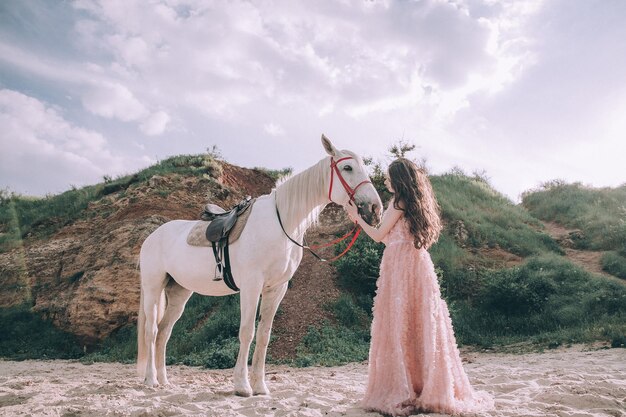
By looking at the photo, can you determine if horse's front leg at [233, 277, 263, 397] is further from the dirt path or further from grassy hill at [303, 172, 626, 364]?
the dirt path

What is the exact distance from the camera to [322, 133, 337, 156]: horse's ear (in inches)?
160

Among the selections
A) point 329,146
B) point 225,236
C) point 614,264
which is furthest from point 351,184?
point 614,264

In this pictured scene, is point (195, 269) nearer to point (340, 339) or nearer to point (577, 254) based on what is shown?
point (340, 339)

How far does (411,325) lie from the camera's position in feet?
11.6

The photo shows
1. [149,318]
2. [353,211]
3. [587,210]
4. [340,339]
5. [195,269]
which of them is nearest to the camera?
[353,211]

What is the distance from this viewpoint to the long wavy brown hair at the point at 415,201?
139 inches

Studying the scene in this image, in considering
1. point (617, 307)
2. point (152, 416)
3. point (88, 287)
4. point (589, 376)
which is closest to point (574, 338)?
point (617, 307)

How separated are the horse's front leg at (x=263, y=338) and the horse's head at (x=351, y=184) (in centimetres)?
117

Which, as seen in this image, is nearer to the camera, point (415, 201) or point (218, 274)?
point (415, 201)

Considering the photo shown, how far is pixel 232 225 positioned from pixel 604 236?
1352cm

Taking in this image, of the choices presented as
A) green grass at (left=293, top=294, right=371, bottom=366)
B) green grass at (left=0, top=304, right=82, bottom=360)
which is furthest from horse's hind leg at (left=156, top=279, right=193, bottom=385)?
green grass at (left=0, top=304, right=82, bottom=360)

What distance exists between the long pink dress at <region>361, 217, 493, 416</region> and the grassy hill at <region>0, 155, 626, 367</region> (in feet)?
12.4

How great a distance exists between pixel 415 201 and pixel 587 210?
15874 mm

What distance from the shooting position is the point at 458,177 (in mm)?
18703
